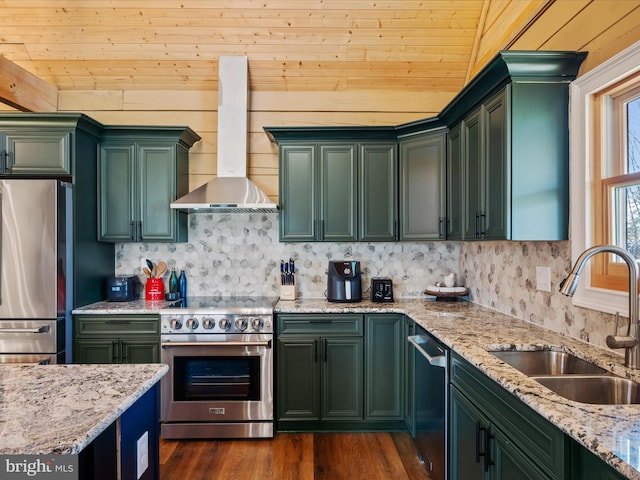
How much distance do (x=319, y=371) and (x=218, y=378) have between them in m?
0.76

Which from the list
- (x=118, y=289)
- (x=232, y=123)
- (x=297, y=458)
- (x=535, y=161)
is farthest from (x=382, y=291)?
(x=118, y=289)

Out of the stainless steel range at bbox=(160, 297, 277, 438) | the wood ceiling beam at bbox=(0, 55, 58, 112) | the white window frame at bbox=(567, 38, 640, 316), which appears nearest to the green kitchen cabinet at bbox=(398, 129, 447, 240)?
the white window frame at bbox=(567, 38, 640, 316)

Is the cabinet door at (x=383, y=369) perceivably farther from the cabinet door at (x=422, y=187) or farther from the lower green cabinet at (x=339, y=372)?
the cabinet door at (x=422, y=187)

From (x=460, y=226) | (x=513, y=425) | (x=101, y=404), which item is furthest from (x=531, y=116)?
(x=101, y=404)

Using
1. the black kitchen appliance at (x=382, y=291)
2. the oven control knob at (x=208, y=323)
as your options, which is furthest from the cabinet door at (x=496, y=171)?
the oven control knob at (x=208, y=323)

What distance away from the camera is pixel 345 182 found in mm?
3414

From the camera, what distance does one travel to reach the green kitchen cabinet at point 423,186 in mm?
3229

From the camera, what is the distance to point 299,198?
342 cm

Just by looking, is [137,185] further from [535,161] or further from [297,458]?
[535,161]

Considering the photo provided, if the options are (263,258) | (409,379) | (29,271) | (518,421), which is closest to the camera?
(518,421)

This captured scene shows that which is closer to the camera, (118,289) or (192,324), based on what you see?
(192,324)

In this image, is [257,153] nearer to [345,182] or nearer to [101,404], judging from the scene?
[345,182]

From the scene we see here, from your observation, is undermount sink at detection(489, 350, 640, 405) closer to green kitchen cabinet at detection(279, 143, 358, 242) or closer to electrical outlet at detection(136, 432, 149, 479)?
electrical outlet at detection(136, 432, 149, 479)

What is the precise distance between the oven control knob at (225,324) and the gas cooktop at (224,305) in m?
0.06
